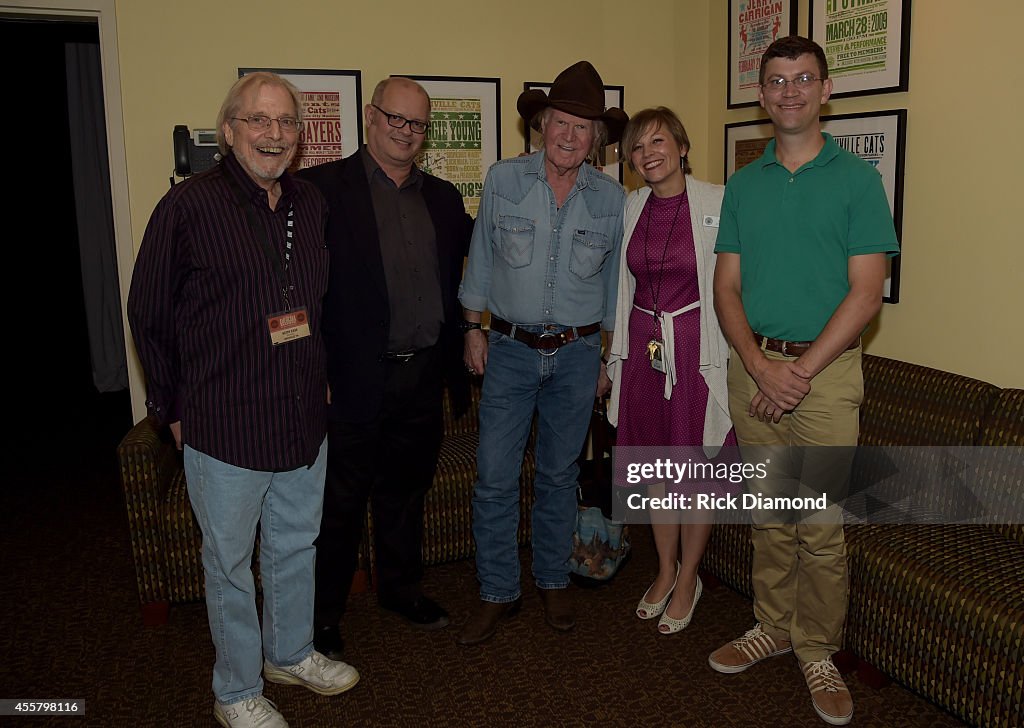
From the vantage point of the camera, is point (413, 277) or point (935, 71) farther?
point (935, 71)

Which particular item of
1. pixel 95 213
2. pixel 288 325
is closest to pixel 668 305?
pixel 288 325

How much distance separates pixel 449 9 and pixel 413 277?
74.4 inches

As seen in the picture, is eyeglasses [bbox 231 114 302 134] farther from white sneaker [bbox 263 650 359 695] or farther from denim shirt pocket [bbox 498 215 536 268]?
white sneaker [bbox 263 650 359 695]

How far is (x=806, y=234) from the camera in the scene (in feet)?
7.72

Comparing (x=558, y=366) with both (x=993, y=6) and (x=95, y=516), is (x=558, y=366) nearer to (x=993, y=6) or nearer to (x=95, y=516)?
(x=993, y=6)

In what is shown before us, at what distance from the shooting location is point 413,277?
8.69 feet

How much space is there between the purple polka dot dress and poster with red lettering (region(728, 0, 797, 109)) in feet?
4.83

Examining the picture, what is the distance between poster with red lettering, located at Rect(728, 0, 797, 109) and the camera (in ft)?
12.1

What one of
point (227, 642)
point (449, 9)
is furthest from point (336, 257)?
point (449, 9)

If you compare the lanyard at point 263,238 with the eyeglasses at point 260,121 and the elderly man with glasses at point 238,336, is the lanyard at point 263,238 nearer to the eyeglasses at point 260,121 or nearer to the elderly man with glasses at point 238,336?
the elderly man with glasses at point 238,336

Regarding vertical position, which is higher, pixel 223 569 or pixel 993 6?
pixel 993 6

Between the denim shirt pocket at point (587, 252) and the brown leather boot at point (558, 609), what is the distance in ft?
3.78

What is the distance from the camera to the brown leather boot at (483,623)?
2.82m

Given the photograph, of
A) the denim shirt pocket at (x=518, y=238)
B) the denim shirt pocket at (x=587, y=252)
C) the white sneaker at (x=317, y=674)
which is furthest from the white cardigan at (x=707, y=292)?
the white sneaker at (x=317, y=674)
